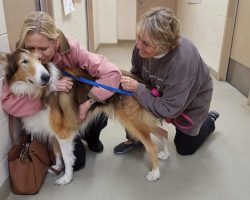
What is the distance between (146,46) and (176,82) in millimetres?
280

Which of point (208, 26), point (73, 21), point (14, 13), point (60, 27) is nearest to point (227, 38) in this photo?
point (208, 26)

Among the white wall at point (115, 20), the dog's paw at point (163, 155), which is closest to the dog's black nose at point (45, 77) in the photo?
the dog's paw at point (163, 155)

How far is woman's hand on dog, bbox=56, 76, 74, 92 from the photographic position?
1580mm

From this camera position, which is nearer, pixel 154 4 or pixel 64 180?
pixel 64 180

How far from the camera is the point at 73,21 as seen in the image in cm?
347

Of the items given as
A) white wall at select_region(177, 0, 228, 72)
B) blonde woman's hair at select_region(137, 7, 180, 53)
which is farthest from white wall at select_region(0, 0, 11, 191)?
white wall at select_region(177, 0, 228, 72)

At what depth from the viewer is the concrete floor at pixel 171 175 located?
167 cm

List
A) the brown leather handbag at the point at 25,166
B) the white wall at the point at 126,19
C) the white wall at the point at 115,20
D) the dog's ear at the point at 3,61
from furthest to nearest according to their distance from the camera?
the white wall at the point at 126,19 < the white wall at the point at 115,20 < the brown leather handbag at the point at 25,166 < the dog's ear at the point at 3,61

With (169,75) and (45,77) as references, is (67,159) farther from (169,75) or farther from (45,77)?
(169,75)

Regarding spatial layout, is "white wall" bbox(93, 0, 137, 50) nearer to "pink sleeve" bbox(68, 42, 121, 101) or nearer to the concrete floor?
the concrete floor

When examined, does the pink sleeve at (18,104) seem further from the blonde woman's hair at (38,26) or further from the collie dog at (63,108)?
the blonde woman's hair at (38,26)

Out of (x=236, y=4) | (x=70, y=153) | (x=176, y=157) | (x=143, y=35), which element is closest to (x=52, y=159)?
(x=70, y=153)

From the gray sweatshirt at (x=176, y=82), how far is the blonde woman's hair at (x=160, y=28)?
98 millimetres

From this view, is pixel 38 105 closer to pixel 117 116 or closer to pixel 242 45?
pixel 117 116
